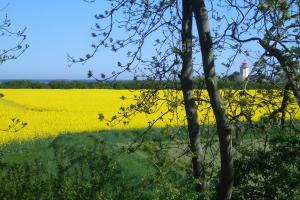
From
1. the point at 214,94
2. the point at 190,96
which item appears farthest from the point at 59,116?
the point at 214,94

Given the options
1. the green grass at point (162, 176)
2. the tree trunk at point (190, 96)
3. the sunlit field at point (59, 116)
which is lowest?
the sunlit field at point (59, 116)

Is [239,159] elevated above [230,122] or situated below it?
below

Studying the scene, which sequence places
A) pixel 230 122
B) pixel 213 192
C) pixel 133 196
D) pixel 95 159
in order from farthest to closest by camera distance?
pixel 95 159 < pixel 133 196 < pixel 213 192 < pixel 230 122

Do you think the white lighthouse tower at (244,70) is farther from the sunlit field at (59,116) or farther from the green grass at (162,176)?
the sunlit field at (59,116)

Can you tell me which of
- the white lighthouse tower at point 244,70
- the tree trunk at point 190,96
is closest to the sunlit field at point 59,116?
the tree trunk at point 190,96

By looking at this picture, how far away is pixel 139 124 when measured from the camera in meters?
20.8

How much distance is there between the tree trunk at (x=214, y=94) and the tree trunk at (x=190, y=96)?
2.21 feet

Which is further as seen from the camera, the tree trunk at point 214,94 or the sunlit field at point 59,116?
the sunlit field at point 59,116

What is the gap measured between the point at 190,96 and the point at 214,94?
0.81m

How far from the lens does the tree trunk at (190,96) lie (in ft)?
18.4

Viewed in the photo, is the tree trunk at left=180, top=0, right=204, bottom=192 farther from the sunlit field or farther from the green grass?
the sunlit field

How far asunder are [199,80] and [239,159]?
937mm

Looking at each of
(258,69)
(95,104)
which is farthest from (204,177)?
(95,104)

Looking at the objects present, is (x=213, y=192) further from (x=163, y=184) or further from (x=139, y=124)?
(x=139, y=124)
